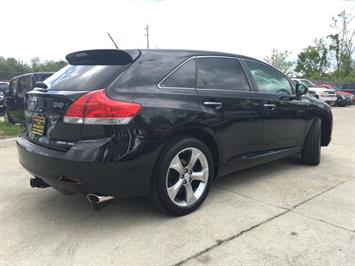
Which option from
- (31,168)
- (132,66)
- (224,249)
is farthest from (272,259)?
(31,168)

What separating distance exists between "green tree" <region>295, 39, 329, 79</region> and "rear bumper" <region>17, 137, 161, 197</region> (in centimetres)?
4988

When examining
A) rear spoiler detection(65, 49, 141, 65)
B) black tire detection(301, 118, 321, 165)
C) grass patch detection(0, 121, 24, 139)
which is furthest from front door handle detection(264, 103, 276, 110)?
grass patch detection(0, 121, 24, 139)

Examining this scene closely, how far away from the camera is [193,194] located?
11.3 ft

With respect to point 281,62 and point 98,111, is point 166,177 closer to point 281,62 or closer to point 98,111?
point 98,111

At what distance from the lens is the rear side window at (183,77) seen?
10.9 ft

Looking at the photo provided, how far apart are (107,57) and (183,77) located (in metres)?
0.75

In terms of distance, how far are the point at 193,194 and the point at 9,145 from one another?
17.1 feet

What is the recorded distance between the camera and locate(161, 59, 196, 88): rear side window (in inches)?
130

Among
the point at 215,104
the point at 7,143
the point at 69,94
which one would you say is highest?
the point at 69,94

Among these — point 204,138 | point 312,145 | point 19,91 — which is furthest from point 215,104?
point 19,91

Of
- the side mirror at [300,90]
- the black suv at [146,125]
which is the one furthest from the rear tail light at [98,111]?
the side mirror at [300,90]

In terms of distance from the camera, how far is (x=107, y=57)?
3.27 metres

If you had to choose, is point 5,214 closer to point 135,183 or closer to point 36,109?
point 36,109

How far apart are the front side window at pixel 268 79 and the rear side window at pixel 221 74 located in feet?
0.83
